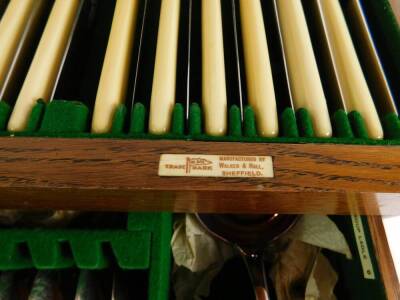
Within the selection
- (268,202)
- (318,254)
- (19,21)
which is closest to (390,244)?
(318,254)

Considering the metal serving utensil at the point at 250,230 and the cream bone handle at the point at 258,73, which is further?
the metal serving utensil at the point at 250,230


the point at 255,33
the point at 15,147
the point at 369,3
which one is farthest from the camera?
the point at 369,3

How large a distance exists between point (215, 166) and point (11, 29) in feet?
1.26

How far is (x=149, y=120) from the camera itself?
42cm

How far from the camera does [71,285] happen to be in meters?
0.51

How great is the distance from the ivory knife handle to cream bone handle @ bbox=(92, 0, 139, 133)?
0.48 feet

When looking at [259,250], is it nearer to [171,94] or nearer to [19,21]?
[171,94]

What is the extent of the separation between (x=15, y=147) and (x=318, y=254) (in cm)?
51

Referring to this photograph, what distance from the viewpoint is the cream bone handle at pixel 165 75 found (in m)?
0.42

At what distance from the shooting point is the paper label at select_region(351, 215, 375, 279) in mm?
485

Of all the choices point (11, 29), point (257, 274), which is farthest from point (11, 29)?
point (257, 274)

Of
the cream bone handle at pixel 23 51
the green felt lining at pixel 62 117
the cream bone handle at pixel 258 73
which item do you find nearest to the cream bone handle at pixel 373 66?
the cream bone handle at pixel 258 73

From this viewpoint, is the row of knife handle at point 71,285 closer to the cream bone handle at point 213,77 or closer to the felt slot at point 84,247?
the felt slot at point 84,247

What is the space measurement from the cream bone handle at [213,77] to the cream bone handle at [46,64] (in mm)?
222
